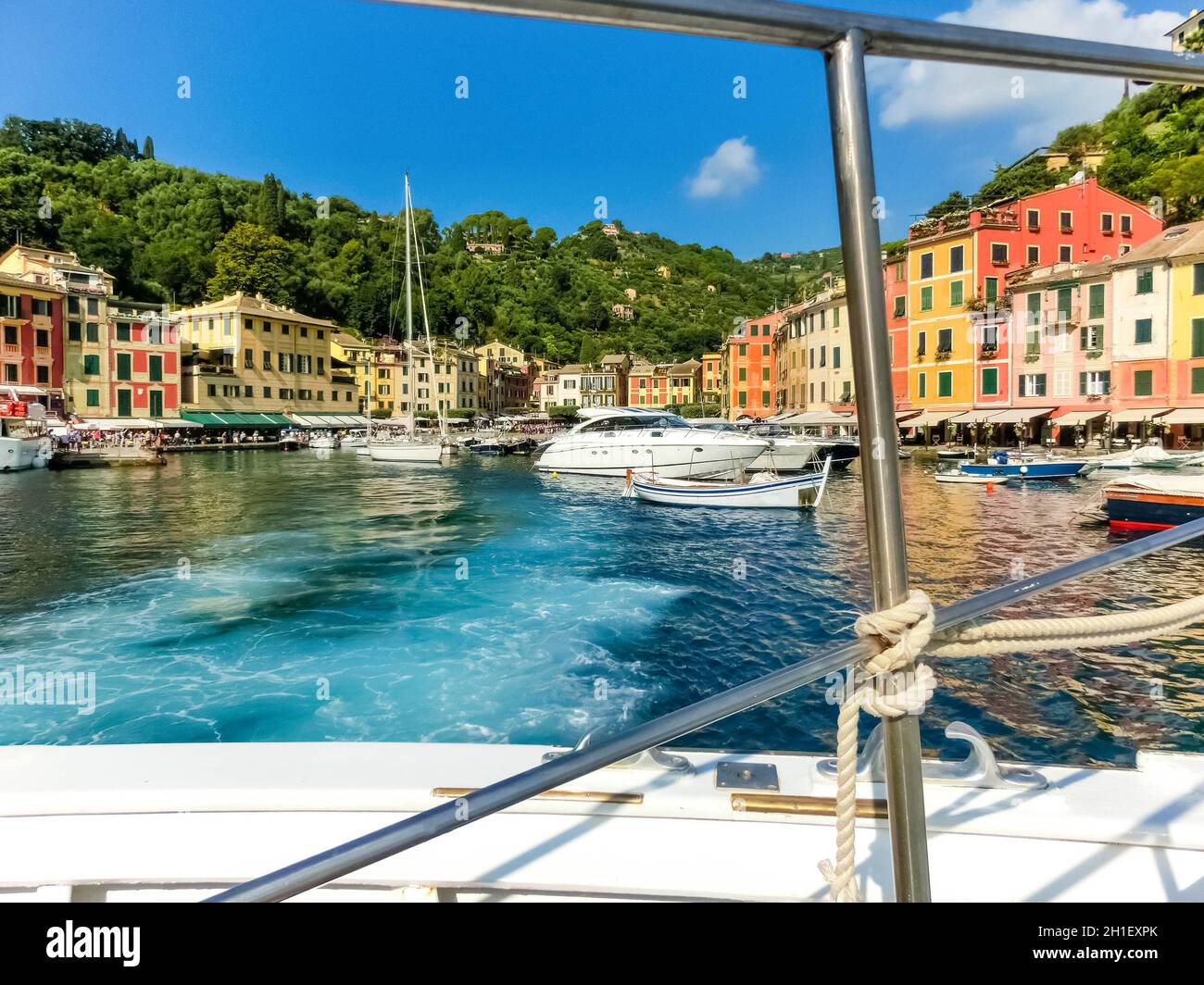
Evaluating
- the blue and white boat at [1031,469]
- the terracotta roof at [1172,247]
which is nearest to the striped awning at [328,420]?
the blue and white boat at [1031,469]

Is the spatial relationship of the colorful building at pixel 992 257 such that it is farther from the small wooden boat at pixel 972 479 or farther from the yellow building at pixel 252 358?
the yellow building at pixel 252 358

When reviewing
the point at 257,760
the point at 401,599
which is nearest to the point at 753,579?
the point at 401,599

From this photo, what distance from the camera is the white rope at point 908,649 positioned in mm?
820

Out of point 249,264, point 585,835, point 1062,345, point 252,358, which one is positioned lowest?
point 585,835

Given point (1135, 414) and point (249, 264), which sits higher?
point (249, 264)

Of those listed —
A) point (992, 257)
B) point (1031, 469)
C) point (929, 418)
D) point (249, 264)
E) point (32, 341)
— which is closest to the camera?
point (1031, 469)

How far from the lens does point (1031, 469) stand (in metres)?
25.0

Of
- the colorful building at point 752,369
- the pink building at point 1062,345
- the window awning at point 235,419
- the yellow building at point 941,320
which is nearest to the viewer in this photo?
the pink building at point 1062,345

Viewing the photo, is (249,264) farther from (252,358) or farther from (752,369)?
(752,369)

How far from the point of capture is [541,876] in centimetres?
139

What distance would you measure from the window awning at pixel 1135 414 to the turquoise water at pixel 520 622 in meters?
12.2

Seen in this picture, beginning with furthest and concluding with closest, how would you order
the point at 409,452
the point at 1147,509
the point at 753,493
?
the point at 409,452 < the point at 753,493 < the point at 1147,509

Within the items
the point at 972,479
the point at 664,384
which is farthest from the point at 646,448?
the point at 664,384

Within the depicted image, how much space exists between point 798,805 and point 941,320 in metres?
41.2
